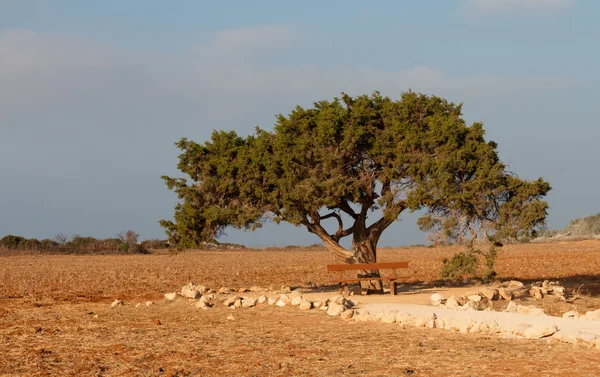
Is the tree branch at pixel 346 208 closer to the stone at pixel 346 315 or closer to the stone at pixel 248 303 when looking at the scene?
the stone at pixel 248 303

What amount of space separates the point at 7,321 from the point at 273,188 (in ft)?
28.5

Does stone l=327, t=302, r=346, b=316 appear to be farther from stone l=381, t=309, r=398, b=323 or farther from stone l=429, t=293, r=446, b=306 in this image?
stone l=429, t=293, r=446, b=306

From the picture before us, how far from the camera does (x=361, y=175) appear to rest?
2245 cm

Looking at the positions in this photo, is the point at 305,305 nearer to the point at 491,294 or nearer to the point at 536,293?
the point at 491,294

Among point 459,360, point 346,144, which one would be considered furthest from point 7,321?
point 459,360

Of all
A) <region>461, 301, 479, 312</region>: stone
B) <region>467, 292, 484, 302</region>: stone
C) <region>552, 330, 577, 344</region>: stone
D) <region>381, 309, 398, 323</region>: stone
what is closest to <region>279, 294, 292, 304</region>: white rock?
<region>381, 309, 398, 323</region>: stone

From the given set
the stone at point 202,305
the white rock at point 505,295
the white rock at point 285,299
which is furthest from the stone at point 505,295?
the stone at point 202,305

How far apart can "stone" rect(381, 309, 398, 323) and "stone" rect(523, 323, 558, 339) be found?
3.23 m

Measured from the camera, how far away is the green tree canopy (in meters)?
21.4

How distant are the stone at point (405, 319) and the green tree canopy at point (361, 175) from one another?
568cm

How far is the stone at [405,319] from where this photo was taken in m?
15.8

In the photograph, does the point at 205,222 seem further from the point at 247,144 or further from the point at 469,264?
the point at 469,264

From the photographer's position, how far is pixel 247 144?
24.3m

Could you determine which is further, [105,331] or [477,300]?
[477,300]
